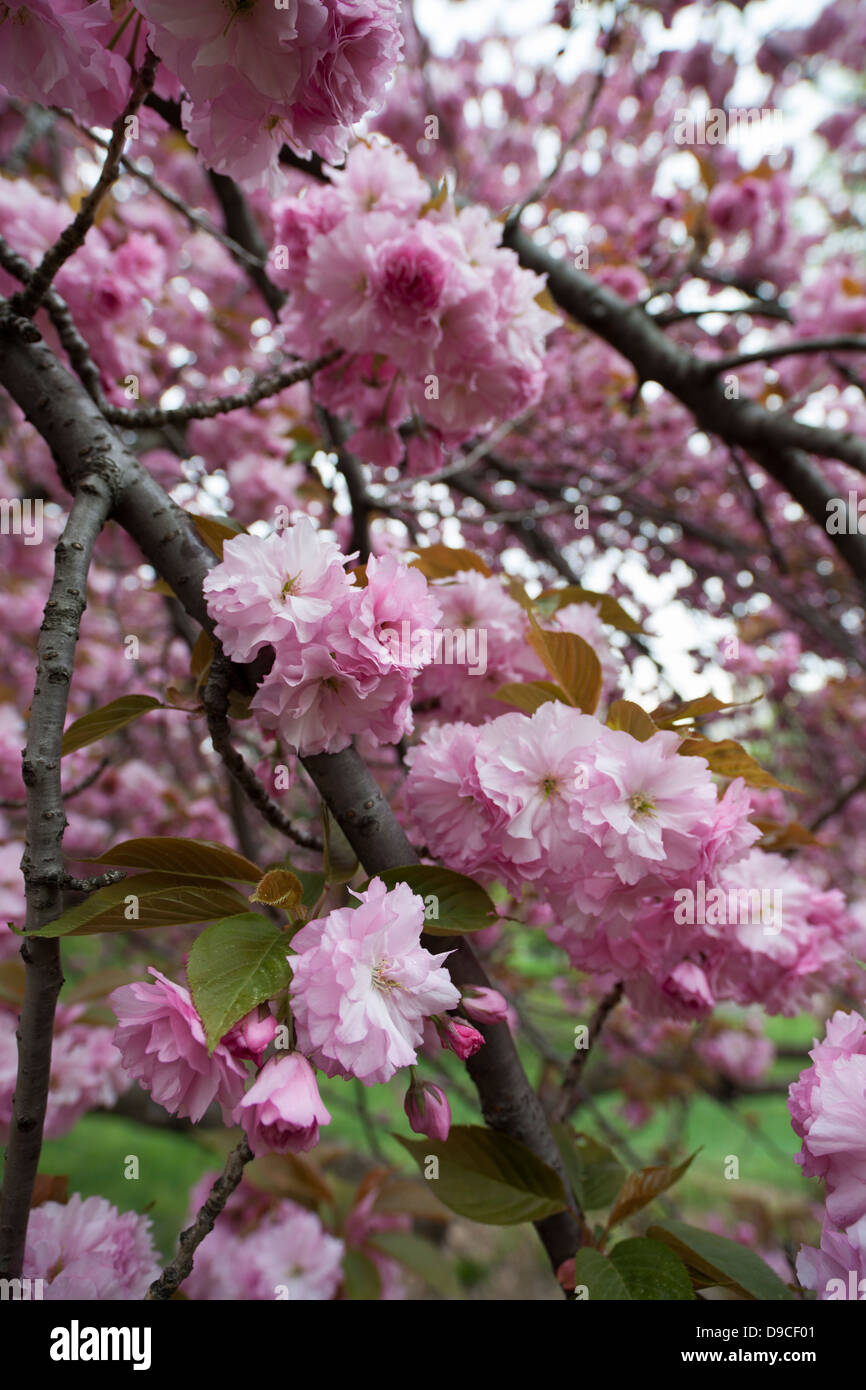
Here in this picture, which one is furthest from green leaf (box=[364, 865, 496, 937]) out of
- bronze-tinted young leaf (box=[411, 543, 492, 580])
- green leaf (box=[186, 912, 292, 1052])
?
bronze-tinted young leaf (box=[411, 543, 492, 580])

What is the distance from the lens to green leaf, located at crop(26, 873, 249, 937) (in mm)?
628

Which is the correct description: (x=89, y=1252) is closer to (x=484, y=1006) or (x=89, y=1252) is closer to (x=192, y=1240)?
(x=192, y=1240)

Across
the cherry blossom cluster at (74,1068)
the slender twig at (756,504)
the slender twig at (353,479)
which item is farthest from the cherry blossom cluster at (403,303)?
the cherry blossom cluster at (74,1068)

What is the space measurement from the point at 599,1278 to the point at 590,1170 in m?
0.29

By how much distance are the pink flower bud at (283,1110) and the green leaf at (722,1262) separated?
0.40m

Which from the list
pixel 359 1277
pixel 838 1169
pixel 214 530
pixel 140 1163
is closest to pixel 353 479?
pixel 214 530

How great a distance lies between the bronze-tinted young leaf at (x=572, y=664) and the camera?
0.88 metres

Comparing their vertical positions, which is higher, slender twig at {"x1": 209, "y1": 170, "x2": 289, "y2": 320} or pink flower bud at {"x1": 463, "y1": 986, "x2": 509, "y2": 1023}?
slender twig at {"x1": 209, "y1": 170, "x2": 289, "y2": 320}

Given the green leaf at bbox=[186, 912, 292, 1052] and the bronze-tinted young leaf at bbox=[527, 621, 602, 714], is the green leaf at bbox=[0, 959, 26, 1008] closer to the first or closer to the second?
the green leaf at bbox=[186, 912, 292, 1052]

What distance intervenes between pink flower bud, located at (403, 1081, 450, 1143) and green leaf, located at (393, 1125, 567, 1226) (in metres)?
0.13

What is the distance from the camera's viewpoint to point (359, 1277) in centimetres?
166

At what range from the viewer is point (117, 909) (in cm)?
64
